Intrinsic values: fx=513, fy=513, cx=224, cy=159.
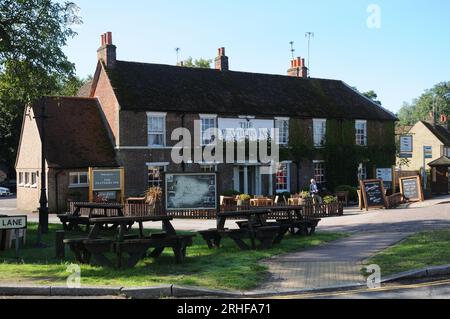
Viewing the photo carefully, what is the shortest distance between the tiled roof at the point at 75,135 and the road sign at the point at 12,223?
51.9 ft

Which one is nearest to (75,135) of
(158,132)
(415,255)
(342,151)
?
(158,132)

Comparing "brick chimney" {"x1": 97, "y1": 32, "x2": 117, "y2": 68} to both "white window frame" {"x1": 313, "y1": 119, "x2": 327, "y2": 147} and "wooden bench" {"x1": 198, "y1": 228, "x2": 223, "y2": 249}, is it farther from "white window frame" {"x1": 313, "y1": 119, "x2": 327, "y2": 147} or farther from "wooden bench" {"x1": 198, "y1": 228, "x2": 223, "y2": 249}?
"wooden bench" {"x1": 198, "y1": 228, "x2": 223, "y2": 249}

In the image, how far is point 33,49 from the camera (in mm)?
17625

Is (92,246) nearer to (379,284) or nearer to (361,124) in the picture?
(379,284)

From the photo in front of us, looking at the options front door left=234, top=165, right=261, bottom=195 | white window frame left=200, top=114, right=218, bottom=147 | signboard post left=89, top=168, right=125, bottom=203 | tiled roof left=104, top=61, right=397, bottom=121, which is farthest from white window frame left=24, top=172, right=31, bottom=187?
front door left=234, top=165, right=261, bottom=195

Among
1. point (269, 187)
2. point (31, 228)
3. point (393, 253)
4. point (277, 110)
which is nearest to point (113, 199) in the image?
point (31, 228)

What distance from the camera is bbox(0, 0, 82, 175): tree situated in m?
17.3

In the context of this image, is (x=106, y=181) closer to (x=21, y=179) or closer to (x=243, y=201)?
(x=243, y=201)

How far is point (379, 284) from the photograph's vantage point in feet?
30.9

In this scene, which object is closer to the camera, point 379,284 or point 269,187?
point 379,284

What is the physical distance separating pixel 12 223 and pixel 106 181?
13579 mm

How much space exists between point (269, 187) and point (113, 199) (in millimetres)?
10865

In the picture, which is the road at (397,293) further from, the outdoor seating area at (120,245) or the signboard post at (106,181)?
the signboard post at (106,181)
